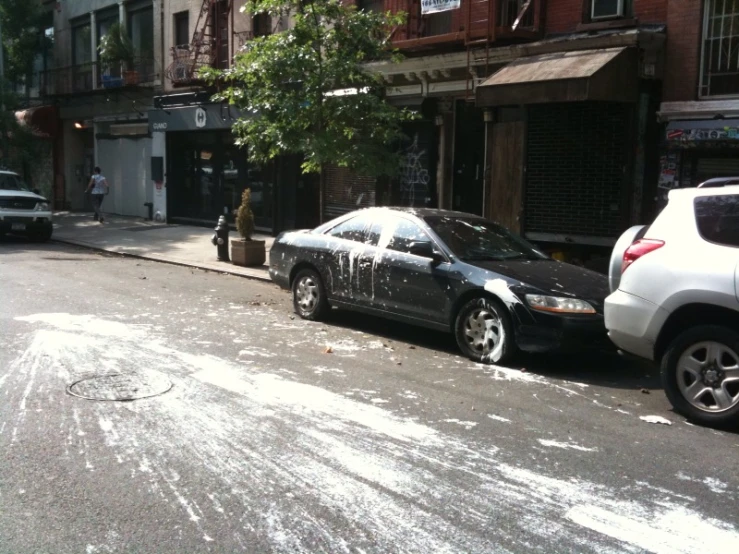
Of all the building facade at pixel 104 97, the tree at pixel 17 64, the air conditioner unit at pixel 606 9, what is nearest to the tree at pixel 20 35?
the tree at pixel 17 64

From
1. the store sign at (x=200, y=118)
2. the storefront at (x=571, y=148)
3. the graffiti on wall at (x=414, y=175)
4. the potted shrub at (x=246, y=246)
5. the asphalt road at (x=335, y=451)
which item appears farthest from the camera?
the store sign at (x=200, y=118)

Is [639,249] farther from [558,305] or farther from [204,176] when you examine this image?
[204,176]

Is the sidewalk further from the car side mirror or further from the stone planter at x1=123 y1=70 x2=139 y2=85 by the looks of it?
the car side mirror

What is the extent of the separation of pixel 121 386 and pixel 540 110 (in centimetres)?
1009

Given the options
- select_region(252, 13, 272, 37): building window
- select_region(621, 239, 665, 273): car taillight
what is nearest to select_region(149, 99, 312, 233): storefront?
select_region(252, 13, 272, 37): building window

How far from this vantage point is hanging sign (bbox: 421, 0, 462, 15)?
14.6m

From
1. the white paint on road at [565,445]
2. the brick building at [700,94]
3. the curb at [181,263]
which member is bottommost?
the white paint on road at [565,445]

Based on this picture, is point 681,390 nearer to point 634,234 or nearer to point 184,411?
point 634,234

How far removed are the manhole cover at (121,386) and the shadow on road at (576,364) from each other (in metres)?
3.15

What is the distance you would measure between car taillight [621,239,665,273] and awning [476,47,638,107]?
5.72 m

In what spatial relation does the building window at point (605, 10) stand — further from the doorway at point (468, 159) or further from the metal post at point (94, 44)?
the metal post at point (94, 44)

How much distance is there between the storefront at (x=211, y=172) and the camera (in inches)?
824

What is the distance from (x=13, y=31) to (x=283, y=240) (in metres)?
23.9

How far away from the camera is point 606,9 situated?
43.8 feet
